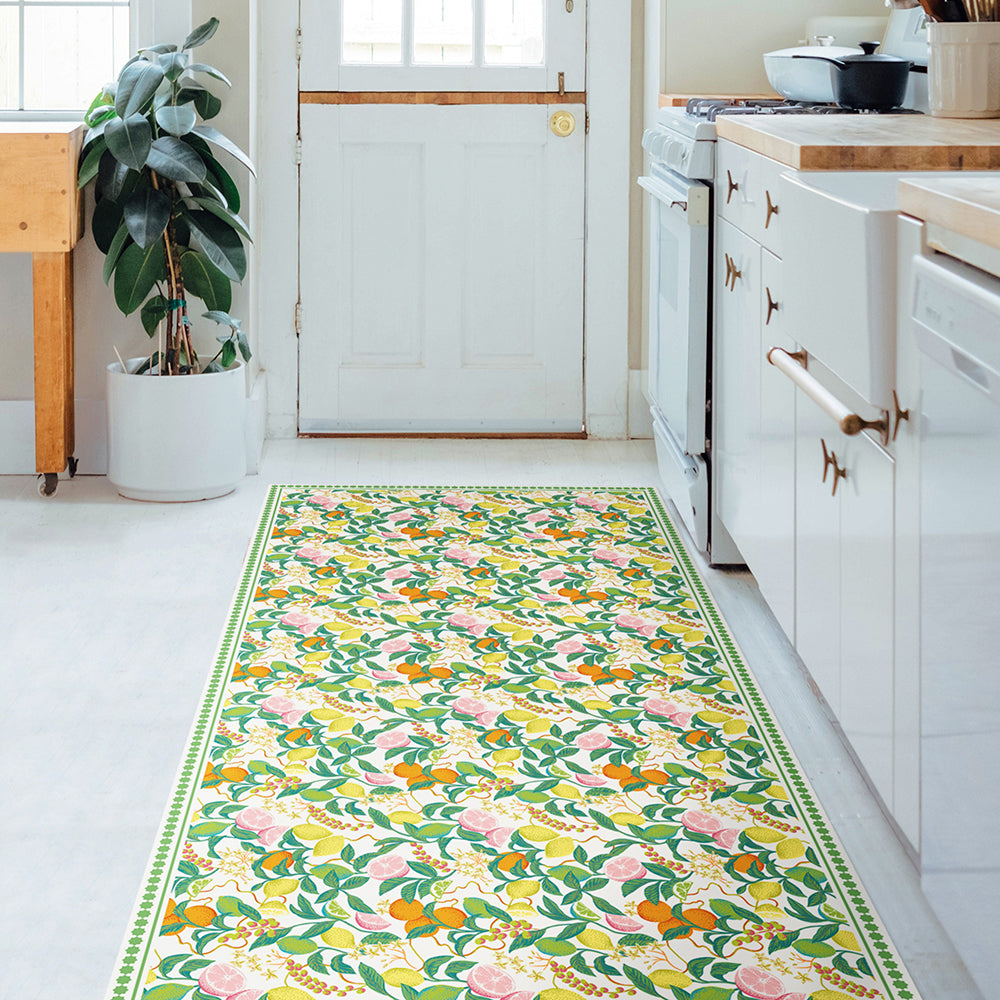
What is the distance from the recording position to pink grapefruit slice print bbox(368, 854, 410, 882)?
1.92 meters

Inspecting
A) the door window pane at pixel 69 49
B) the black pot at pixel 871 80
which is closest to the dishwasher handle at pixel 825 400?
the black pot at pixel 871 80

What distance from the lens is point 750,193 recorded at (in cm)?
266

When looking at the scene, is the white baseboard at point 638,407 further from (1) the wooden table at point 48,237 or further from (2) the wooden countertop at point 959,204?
(2) the wooden countertop at point 959,204

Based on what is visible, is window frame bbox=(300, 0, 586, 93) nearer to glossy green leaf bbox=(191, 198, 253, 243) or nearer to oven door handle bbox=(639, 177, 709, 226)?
glossy green leaf bbox=(191, 198, 253, 243)

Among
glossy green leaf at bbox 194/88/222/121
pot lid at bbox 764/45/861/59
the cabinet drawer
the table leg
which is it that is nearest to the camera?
the cabinet drawer

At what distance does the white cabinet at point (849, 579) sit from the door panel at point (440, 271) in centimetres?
223

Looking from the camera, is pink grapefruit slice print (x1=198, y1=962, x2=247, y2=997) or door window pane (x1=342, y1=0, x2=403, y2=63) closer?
pink grapefruit slice print (x1=198, y1=962, x2=247, y2=997)

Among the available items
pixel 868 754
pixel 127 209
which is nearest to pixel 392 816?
pixel 868 754

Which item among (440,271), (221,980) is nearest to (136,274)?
(440,271)

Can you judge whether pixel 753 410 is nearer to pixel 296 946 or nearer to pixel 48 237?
pixel 296 946

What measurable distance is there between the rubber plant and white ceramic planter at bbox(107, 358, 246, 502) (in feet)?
0.35

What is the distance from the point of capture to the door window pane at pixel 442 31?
4.22 meters

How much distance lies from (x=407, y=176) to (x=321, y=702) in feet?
7.43

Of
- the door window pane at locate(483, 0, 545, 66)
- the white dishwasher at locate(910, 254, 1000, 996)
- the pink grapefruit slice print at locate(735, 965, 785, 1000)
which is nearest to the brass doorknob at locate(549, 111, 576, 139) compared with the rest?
the door window pane at locate(483, 0, 545, 66)
